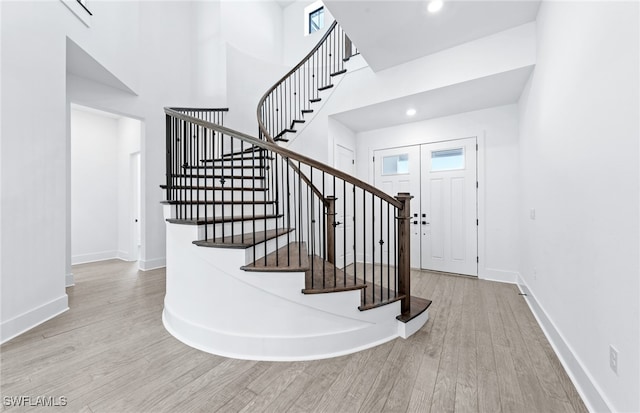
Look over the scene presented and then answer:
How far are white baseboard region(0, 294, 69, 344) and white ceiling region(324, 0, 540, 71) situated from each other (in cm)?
396

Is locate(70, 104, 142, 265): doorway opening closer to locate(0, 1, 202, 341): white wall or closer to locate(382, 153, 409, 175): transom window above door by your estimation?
locate(0, 1, 202, 341): white wall

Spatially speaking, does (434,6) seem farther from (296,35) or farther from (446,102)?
(296,35)

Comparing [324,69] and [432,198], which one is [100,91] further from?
[432,198]

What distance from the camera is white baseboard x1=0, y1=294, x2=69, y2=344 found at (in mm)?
2103

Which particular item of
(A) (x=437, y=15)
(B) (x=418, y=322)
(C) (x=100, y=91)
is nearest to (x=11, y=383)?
(B) (x=418, y=322)

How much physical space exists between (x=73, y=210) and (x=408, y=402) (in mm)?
6436

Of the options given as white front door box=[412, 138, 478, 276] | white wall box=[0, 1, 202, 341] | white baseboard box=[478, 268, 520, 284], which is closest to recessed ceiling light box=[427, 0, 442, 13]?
white front door box=[412, 138, 478, 276]

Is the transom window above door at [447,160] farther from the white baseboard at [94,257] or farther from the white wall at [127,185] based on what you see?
the white baseboard at [94,257]

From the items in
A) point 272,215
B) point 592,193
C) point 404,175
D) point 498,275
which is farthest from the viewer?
point 404,175

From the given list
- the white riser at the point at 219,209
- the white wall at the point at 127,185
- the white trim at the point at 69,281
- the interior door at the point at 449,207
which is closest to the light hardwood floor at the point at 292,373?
the white riser at the point at 219,209

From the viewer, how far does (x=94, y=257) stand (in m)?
5.07

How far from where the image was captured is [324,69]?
4730 millimetres

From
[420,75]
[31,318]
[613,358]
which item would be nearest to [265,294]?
[613,358]

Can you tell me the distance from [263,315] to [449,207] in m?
3.50
